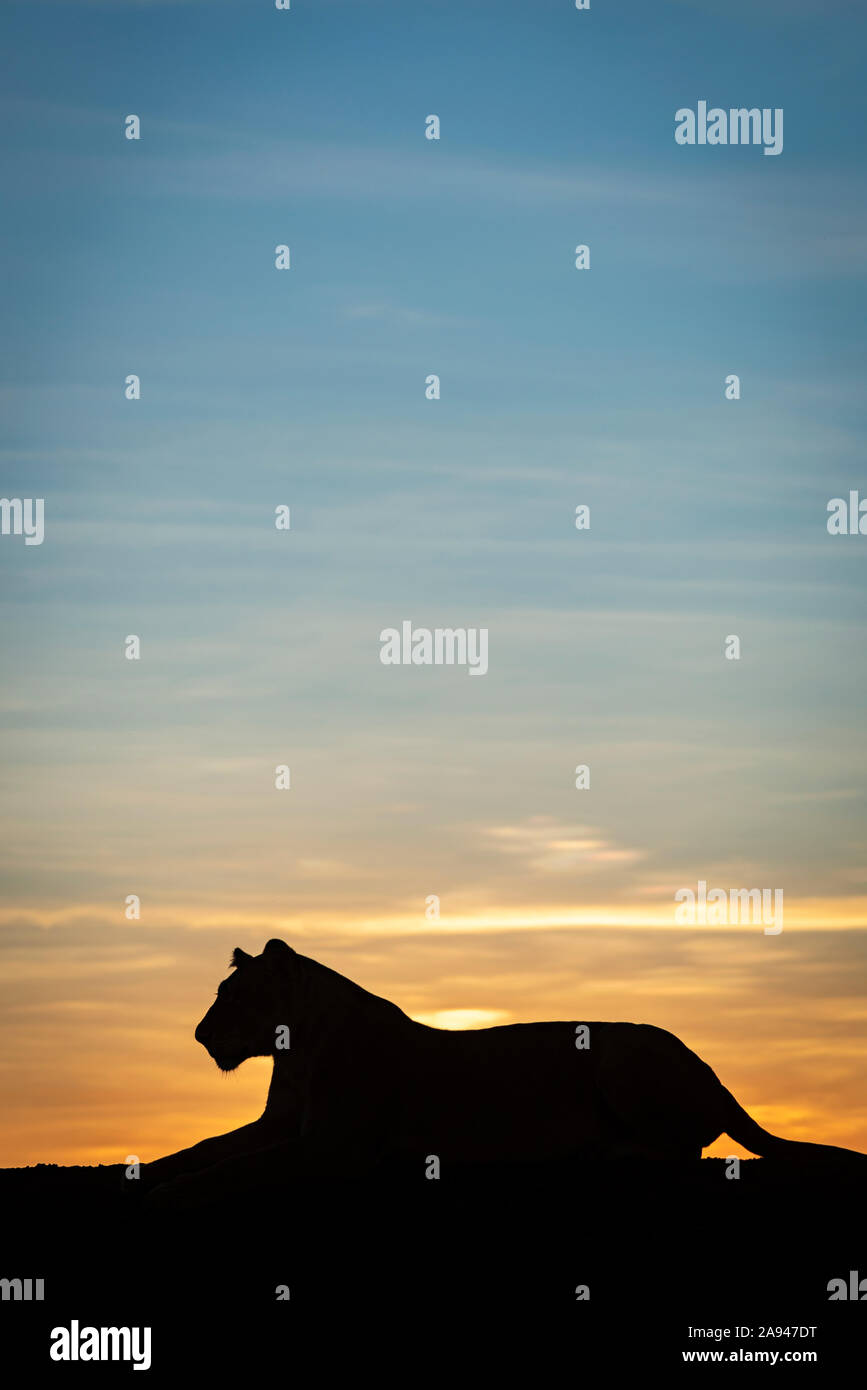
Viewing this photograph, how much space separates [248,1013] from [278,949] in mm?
688

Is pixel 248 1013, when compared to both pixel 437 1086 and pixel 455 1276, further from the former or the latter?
pixel 455 1276

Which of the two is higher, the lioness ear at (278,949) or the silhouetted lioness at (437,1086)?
the lioness ear at (278,949)

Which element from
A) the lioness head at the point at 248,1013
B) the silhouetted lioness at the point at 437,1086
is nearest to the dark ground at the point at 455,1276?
the silhouetted lioness at the point at 437,1086

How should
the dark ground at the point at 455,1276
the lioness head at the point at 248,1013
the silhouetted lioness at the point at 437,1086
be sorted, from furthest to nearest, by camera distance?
the lioness head at the point at 248,1013, the silhouetted lioness at the point at 437,1086, the dark ground at the point at 455,1276

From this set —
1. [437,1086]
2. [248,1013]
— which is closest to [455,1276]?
[437,1086]

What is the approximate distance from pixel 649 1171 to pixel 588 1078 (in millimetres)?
1542

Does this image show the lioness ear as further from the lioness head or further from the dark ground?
the dark ground

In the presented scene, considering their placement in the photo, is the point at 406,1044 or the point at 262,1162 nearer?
the point at 262,1162

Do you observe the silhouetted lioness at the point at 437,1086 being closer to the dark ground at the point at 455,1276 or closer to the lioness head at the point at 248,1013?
the lioness head at the point at 248,1013

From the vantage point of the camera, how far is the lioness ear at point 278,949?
1714cm

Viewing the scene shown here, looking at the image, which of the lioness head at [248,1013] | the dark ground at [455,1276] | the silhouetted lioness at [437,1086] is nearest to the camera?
the dark ground at [455,1276]
